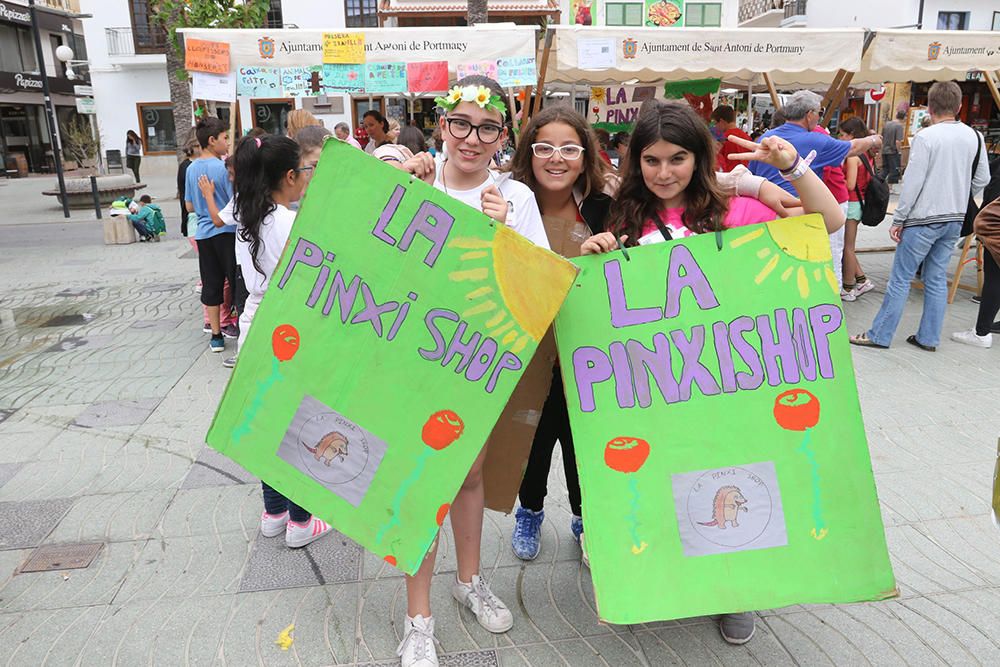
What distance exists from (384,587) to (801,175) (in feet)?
6.62

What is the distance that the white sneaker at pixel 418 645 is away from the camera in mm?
2207

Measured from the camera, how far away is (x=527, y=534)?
281 centimetres

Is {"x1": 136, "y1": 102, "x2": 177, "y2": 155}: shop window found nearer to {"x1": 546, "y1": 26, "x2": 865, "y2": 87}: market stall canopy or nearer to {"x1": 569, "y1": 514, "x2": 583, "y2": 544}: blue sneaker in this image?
{"x1": 546, "y1": 26, "x2": 865, "y2": 87}: market stall canopy

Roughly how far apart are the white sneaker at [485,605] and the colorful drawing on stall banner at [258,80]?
5.13m

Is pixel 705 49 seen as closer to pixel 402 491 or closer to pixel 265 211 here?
pixel 265 211

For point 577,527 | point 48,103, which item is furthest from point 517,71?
point 48,103

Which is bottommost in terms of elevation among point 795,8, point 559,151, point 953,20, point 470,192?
point 470,192

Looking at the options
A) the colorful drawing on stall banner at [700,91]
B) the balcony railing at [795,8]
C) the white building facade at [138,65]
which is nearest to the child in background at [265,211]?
the colorful drawing on stall banner at [700,91]

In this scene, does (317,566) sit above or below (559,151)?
below

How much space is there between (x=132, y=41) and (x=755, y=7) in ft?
93.8

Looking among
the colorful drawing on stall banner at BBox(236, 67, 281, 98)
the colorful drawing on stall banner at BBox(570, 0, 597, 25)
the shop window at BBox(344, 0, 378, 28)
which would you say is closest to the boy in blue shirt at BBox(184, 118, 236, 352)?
the colorful drawing on stall banner at BBox(236, 67, 281, 98)

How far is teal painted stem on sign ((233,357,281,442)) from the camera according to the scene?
1980 millimetres

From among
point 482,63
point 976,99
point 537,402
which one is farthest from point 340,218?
point 976,99

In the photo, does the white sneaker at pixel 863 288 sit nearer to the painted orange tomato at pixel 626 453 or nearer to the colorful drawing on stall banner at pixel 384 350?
the painted orange tomato at pixel 626 453
